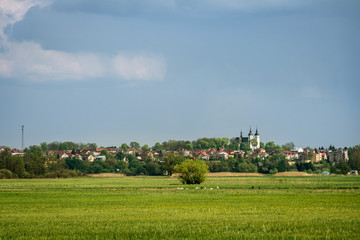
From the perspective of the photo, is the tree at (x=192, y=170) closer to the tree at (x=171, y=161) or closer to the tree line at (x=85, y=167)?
the tree line at (x=85, y=167)

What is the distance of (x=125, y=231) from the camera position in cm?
2545

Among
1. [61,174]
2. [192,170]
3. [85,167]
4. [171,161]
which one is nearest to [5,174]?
[61,174]

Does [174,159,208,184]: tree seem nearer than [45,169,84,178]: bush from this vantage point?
Yes

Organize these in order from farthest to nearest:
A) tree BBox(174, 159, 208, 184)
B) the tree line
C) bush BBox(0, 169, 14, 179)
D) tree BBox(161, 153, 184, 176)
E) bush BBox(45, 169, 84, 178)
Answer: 1. tree BBox(161, 153, 184, 176)
2. bush BBox(45, 169, 84, 178)
3. the tree line
4. bush BBox(0, 169, 14, 179)
5. tree BBox(174, 159, 208, 184)

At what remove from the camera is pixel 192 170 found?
91.4m

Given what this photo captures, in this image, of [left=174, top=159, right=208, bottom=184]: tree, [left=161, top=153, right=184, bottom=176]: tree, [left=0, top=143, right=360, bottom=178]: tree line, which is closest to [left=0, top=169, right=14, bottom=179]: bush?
[left=0, top=143, right=360, bottom=178]: tree line

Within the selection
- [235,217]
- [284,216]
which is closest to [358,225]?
[284,216]

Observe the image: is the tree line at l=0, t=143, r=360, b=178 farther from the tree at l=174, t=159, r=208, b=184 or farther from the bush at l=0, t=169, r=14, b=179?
the tree at l=174, t=159, r=208, b=184

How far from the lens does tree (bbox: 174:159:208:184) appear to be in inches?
3573

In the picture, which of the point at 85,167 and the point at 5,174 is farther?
the point at 85,167

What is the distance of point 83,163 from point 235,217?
16804 cm

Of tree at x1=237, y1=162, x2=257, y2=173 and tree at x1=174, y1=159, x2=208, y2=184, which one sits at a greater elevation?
tree at x1=174, y1=159, x2=208, y2=184

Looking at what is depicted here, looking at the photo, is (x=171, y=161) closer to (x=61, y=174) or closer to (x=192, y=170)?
(x=61, y=174)

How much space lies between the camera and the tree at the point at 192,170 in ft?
298
